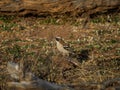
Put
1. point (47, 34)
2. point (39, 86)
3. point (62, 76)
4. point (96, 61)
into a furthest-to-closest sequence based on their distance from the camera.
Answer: point (47, 34) < point (96, 61) < point (62, 76) < point (39, 86)

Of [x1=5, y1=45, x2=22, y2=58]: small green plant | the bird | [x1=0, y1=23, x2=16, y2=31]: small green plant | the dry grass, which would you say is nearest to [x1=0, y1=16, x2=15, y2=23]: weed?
the dry grass

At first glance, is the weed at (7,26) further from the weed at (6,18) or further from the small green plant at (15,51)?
the small green plant at (15,51)

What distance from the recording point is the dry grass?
807 centimetres

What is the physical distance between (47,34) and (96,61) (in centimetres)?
244

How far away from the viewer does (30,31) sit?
37.2 feet

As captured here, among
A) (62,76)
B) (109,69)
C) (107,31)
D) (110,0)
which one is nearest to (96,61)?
(109,69)

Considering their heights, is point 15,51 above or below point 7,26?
below

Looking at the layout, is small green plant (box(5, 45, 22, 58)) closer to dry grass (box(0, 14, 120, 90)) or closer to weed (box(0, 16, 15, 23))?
dry grass (box(0, 14, 120, 90))

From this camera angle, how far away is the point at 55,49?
9.83 metres

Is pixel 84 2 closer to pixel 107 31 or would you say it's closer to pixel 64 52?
pixel 107 31

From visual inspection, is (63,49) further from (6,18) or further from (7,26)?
(6,18)

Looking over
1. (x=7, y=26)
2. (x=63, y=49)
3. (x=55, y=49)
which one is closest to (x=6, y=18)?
(x=7, y=26)

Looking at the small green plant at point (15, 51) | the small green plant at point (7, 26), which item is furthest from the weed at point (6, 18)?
the small green plant at point (15, 51)

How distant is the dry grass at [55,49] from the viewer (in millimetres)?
8070
